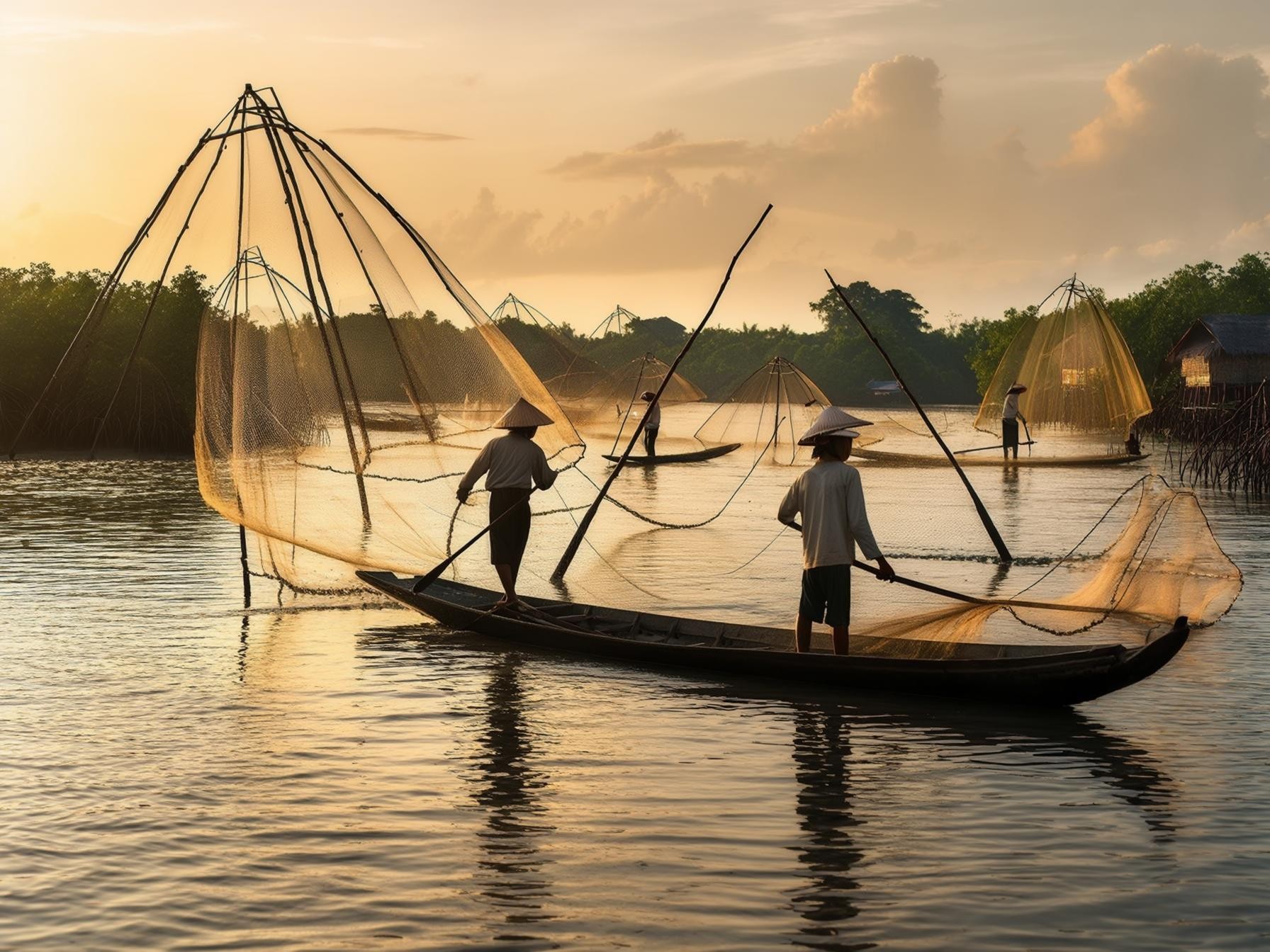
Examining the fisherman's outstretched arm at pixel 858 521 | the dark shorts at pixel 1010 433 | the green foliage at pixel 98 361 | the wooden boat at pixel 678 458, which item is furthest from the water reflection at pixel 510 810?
the green foliage at pixel 98 361

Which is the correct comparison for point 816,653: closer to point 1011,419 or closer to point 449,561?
point 449,561

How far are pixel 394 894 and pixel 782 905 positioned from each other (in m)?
1.25

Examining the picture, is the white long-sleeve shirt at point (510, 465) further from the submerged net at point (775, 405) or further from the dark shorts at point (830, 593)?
the submerged net at point (775, 405)

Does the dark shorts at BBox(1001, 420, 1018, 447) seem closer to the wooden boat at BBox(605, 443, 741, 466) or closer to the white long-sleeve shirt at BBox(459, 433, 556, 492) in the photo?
the wooden boat at BBox(605, 443, 741, 466)

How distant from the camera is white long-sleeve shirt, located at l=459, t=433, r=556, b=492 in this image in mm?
9648

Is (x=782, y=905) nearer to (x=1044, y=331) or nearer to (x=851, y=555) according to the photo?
(x=851, y=555)

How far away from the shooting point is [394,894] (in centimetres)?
493

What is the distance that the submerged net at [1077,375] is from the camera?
28250mm

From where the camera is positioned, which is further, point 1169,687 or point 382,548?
point 382,548

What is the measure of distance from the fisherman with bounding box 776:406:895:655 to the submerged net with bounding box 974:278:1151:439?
20.6 meters

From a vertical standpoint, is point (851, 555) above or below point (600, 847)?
above

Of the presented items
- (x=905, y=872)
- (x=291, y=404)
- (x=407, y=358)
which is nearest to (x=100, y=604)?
(x=291, y=404)

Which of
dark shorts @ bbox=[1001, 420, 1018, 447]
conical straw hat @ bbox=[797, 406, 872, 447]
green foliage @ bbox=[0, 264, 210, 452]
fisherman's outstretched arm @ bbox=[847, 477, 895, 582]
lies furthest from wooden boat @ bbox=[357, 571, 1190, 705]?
green foliage @ bbox=[0, 264, 210, 452]

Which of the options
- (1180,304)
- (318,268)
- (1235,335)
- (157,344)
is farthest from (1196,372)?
(318,268)
